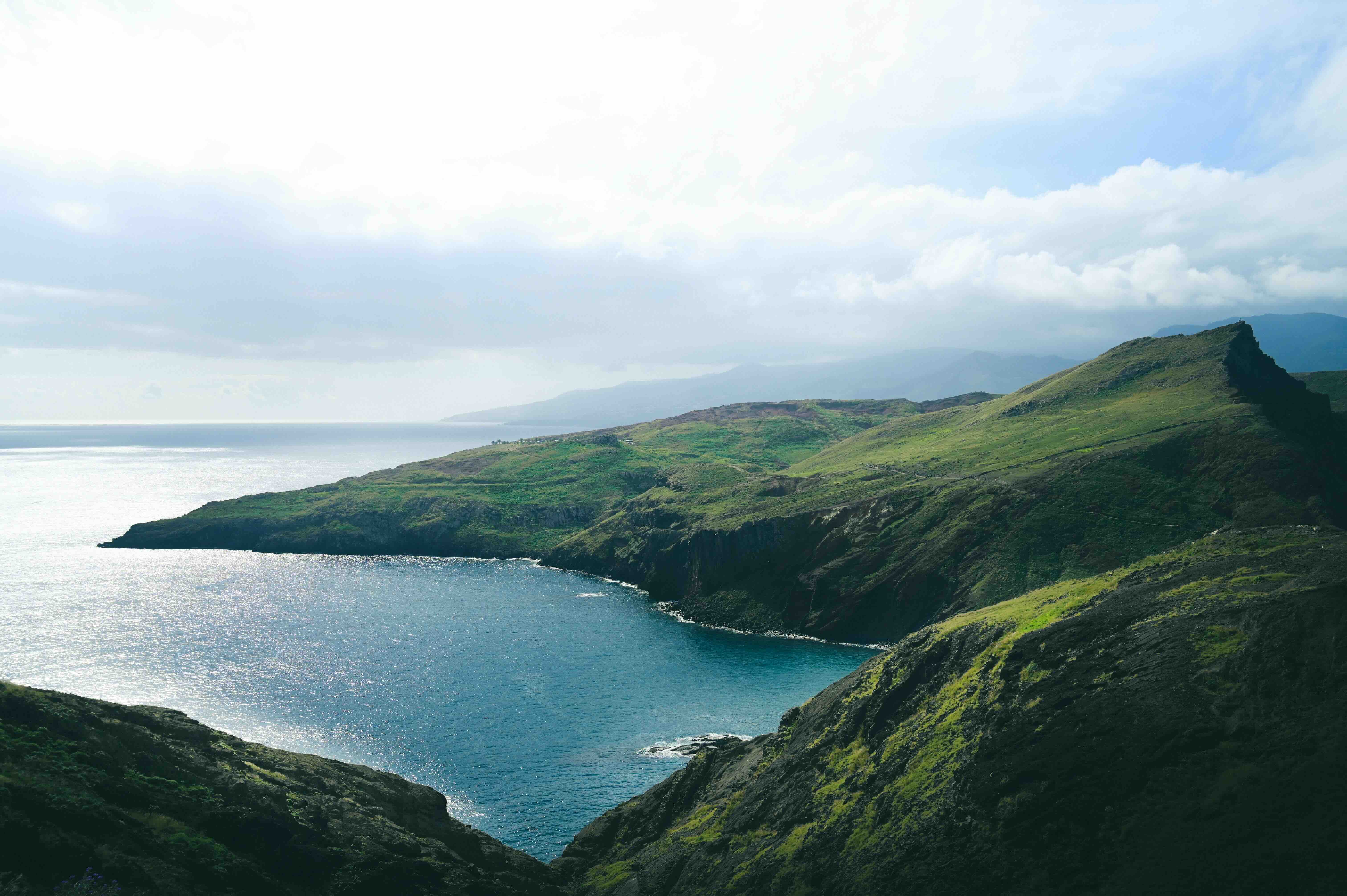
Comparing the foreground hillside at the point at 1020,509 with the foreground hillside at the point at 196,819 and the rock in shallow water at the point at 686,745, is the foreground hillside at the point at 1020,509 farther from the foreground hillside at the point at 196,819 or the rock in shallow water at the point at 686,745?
the foreground hillside at the point at 196,819

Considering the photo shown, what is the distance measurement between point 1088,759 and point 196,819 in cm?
4049

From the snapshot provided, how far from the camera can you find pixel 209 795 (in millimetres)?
35062

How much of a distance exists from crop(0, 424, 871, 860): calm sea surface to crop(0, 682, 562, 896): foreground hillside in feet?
64.6

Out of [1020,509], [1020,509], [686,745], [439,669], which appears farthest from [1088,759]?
[1020,509]

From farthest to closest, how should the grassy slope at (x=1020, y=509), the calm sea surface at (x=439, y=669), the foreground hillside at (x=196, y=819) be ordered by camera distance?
1. the grassy slope at (x=1020, y=509)
2. the calm sea surface at (x=439, y=669)
3. the foreground hillside at (x=196, y=819)

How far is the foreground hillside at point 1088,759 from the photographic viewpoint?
24.8 metres

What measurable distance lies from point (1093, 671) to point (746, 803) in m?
23.9

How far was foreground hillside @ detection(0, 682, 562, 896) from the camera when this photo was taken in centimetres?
2714

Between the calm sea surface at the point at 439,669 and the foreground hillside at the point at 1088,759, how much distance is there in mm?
26302

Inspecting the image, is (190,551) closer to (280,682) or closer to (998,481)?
(280,682)

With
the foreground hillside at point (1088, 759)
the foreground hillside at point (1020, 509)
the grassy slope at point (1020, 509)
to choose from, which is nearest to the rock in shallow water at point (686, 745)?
the foreground hillside at point (1088, 759)

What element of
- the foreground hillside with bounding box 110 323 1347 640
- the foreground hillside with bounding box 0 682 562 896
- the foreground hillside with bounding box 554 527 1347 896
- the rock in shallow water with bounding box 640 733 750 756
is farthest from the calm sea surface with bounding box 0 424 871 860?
the foreground hillside with bounding box 554 527 1347 896

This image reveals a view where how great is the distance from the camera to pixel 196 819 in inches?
1309

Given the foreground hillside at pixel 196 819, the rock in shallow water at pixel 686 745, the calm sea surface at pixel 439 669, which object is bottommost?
the rock in shallow water at pixel 686 745
